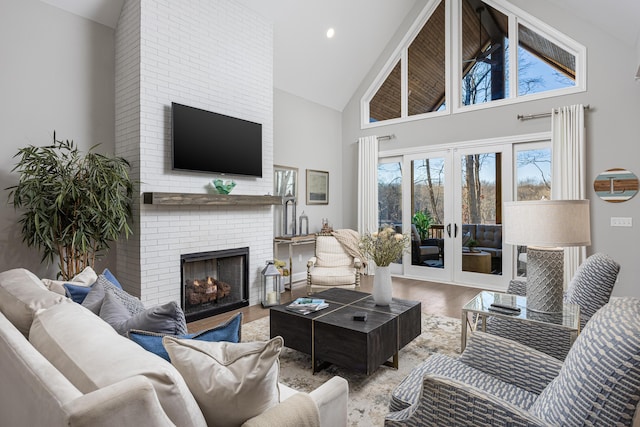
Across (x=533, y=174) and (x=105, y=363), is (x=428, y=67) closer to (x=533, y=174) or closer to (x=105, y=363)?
(x=533, y=174)

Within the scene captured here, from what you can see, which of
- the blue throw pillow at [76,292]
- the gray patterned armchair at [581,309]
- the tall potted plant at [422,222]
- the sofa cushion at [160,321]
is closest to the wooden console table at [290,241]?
Result: the tall potted plant at [422,222]

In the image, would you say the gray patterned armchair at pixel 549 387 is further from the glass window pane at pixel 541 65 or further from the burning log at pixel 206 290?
the glass window pane at pixel 541 65

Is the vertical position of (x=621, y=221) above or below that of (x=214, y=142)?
below

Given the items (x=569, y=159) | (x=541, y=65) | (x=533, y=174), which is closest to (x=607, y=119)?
(x=569, y=159)

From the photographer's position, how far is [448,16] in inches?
232

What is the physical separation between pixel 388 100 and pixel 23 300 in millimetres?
6168

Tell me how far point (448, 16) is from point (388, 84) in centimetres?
139

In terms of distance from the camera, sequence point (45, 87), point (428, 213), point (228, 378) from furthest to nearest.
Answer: point (428, 213)
point (45, 87)
point (228, 378)

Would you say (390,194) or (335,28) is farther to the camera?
(390,194)

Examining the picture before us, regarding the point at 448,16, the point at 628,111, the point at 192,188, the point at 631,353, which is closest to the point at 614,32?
the point at 628,111

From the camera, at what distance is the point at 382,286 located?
2979 millimetres

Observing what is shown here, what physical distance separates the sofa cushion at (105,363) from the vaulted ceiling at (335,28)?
12.6ft

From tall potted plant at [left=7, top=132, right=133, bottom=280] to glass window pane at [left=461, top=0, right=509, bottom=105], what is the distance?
5.09m

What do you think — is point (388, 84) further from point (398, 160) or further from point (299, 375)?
point (299, 375)
